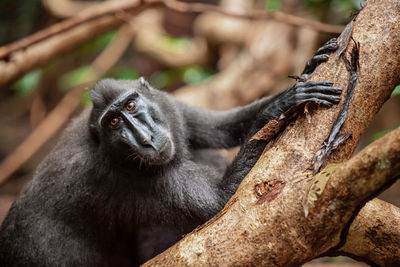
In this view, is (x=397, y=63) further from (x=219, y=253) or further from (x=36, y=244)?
(x=36, y=244)

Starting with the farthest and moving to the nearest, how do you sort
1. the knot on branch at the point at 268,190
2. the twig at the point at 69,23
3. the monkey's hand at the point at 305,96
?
the twig at the point at 69,23, the monkey's hand at the point at 305,96, the knot on branch at the point at 268,190

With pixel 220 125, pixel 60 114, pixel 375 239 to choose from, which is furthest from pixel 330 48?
pixel 60 114

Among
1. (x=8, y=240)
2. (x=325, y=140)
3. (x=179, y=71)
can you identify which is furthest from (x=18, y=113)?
(x=325, y=140)


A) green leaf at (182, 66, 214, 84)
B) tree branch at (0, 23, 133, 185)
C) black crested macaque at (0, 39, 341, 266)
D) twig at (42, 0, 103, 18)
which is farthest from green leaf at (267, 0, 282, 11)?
twig at (42, 0, 103, 18)

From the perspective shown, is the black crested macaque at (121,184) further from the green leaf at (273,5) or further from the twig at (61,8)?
the twig at (61,8)

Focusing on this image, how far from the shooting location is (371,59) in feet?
9.72

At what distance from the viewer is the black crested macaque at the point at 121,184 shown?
390 centimetres

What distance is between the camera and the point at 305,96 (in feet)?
10.7

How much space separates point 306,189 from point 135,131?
1.97 meters

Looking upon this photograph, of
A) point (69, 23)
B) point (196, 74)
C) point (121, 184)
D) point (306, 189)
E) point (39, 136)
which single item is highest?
point (306, 189)

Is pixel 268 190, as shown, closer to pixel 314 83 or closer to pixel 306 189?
pixel 306 189

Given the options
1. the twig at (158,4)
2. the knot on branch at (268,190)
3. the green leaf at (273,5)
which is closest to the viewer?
the knot on branch at (268,190)

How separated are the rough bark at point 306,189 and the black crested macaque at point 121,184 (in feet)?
1.94

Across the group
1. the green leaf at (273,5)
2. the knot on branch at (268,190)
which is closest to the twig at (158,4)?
the green leaf at (273,5)
